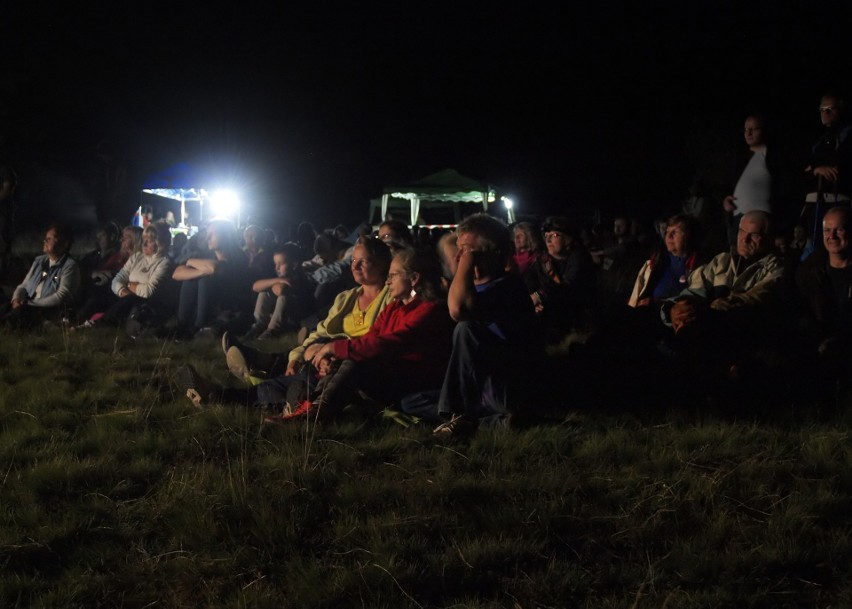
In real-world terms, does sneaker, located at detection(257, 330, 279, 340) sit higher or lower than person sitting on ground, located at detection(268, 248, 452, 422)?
lower

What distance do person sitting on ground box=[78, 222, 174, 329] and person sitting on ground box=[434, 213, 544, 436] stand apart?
5257 mm

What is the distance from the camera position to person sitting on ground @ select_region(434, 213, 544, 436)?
4363mm

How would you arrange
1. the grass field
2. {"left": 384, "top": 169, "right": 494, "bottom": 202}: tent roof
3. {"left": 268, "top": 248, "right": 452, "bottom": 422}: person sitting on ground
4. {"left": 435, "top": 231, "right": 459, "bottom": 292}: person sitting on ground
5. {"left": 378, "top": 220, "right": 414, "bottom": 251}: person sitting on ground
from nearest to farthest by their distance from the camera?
the grass field, {"left": 268, "top": 248, "right": 452, "bottom": 422}: person sitting on ground, {"left": 435, "top": 231, "right": 459, "bottom": 292}: person sitting on ground, {"left": 378, "top": 220, "right": 414, "bottom": 251}: person sitting on ground, {"left": 384, "top": 169, "right": 494, "bottom": 202}: tent roof

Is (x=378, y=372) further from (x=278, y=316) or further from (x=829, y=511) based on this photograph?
(x=278, y=316)

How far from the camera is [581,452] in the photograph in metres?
4.02

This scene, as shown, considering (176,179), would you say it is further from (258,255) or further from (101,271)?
(258,255)

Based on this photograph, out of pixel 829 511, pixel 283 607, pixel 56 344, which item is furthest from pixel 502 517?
pixel 56 344

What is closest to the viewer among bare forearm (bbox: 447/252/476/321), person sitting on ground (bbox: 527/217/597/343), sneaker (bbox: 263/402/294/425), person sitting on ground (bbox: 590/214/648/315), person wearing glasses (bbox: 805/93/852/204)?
bare forearm (bbox: 447/252/476/321)

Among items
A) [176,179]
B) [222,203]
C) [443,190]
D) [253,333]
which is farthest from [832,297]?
[222,203]

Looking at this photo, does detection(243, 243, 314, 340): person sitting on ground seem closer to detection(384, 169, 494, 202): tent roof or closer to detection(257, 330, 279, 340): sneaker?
detection(257, 330, 279, 340): sneaker

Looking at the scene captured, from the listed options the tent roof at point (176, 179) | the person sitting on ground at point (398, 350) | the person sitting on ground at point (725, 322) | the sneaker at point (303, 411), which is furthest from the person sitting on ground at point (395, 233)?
the tent roof at point (176, 179)

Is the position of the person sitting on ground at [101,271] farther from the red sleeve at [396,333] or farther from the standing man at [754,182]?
the standing man at [754,182]

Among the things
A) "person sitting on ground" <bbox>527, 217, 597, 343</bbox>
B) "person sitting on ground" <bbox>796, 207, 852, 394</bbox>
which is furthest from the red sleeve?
"person sitting on ground" <bbox>796, 207, 852, 394</bbox>

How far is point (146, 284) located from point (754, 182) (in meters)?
6.32
